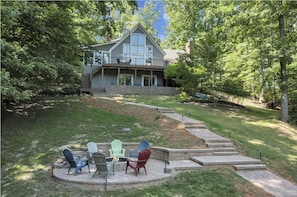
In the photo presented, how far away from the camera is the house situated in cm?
2555

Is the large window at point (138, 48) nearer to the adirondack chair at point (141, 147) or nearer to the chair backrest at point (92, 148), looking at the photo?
the adirondack chair at point (141, 147)

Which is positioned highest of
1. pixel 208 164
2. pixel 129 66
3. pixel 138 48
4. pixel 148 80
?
pixel 138 48

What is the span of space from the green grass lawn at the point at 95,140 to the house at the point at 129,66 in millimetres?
8265

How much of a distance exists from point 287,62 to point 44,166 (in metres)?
15.6

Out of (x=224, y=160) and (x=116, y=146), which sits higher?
(x=116, y=146)

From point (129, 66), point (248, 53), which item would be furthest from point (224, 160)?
point (129, 66)

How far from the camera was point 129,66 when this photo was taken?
25.5m

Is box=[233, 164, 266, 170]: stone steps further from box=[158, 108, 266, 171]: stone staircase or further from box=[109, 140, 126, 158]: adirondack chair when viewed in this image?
box=[109, 140, 126, 158]: adirondack chair

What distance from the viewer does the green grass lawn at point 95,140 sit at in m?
6.80

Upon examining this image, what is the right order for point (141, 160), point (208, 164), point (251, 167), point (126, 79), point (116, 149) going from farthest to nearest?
1. point (126, 79)
2. point (116, 149)
3. point (251, 167)
4. point (208, 164)
5. point (141, 160)

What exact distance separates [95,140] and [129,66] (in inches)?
614

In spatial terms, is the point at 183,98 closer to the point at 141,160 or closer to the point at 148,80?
the point at 148,80

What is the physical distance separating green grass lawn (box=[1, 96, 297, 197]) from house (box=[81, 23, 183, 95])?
826 cm

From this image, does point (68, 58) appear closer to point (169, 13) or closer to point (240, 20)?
point (240, 20)
